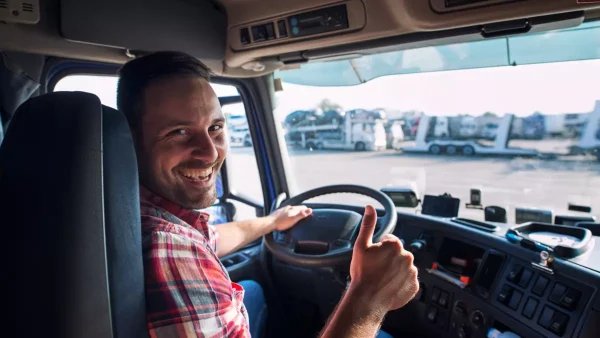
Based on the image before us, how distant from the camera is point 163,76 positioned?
1356 millimetres

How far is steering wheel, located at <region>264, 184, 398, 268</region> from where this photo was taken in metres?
A: 1.89

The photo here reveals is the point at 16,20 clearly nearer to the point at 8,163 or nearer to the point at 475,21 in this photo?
the point at 8,163

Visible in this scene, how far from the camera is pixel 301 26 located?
2004 mm

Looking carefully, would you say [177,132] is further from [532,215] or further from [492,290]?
[532,215]

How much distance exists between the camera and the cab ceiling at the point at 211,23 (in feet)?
5.37

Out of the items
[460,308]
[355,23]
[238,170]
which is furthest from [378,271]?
[238,170]

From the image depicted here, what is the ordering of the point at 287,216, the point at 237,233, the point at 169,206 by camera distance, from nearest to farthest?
the point at 169,206, the point at 287,216, the point at 237,233

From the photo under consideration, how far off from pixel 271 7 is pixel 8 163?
4.77 ft

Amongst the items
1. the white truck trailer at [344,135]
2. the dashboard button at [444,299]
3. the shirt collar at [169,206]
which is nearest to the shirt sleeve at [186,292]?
the shirt collar at [169,206]

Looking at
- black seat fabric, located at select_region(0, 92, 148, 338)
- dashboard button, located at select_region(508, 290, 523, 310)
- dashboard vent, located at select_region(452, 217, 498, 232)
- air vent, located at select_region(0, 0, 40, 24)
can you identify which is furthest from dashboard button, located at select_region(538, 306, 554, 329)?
air vent, located at select_region(0, 0, 40, 24)

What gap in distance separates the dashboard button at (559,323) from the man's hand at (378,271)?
73 cm

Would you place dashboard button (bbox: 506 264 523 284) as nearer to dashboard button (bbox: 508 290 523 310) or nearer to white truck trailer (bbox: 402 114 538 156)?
dashboard button (bbox: 508 290 523 310)

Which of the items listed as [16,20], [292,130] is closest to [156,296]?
[16,20]

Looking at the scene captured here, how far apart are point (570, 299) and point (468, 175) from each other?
32.9 inches
